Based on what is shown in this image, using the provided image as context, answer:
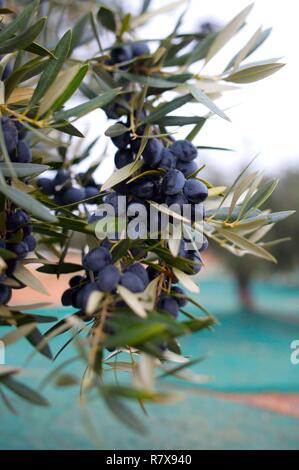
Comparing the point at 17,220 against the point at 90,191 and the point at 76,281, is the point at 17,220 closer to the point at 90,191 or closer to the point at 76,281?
the point at 76,281

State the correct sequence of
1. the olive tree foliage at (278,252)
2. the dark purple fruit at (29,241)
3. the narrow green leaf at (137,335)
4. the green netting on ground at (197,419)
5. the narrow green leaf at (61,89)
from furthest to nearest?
the olive tree foliage at (278,252) < the green netting on ground at (197,419) < the dark purple fruit at (29,241) < the narrow green leaf at (61,89) < the narrow green leaf at (137,335)

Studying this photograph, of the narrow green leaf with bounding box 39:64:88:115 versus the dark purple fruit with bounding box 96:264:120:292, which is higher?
the narrow green leaf with bounding box 39:64:88:115

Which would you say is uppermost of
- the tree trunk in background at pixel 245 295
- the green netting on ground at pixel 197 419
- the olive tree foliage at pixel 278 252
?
the olive tree foliage at pixel 278 252

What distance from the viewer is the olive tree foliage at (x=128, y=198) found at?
1.20ft

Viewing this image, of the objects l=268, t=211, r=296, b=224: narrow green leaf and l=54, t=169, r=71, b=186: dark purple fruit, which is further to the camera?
l=54, t=169, r=71, b=186: dark purple fruit

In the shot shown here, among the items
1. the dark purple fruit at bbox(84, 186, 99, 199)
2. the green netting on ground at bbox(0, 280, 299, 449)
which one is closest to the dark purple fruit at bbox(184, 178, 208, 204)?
the dark purple fruit at bbox(84, 186, 99, 199)

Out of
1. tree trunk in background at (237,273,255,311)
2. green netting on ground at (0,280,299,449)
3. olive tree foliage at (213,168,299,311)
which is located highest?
olive tree foliage at (213,168,299,311)

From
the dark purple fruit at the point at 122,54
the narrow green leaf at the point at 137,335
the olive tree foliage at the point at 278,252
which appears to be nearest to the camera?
the narrow green leaf at the point at 137,335

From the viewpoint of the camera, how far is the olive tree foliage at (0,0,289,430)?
0.37 metres

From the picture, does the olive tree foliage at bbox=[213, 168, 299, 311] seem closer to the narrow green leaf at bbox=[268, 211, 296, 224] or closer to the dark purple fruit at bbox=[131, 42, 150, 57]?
the dark purple fruit at bbox=[131, 42, 150, 57]

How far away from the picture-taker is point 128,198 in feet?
Answer: 1.69

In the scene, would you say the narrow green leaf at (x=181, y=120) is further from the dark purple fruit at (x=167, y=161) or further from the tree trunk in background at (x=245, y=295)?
the tree trunk in background at (x=245, y=295)

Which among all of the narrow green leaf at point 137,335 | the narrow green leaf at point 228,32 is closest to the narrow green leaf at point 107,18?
the narrow green leaf at point 228,32

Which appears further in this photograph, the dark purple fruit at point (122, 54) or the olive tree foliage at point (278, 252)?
the olive tree foliage at point (278, 252)
